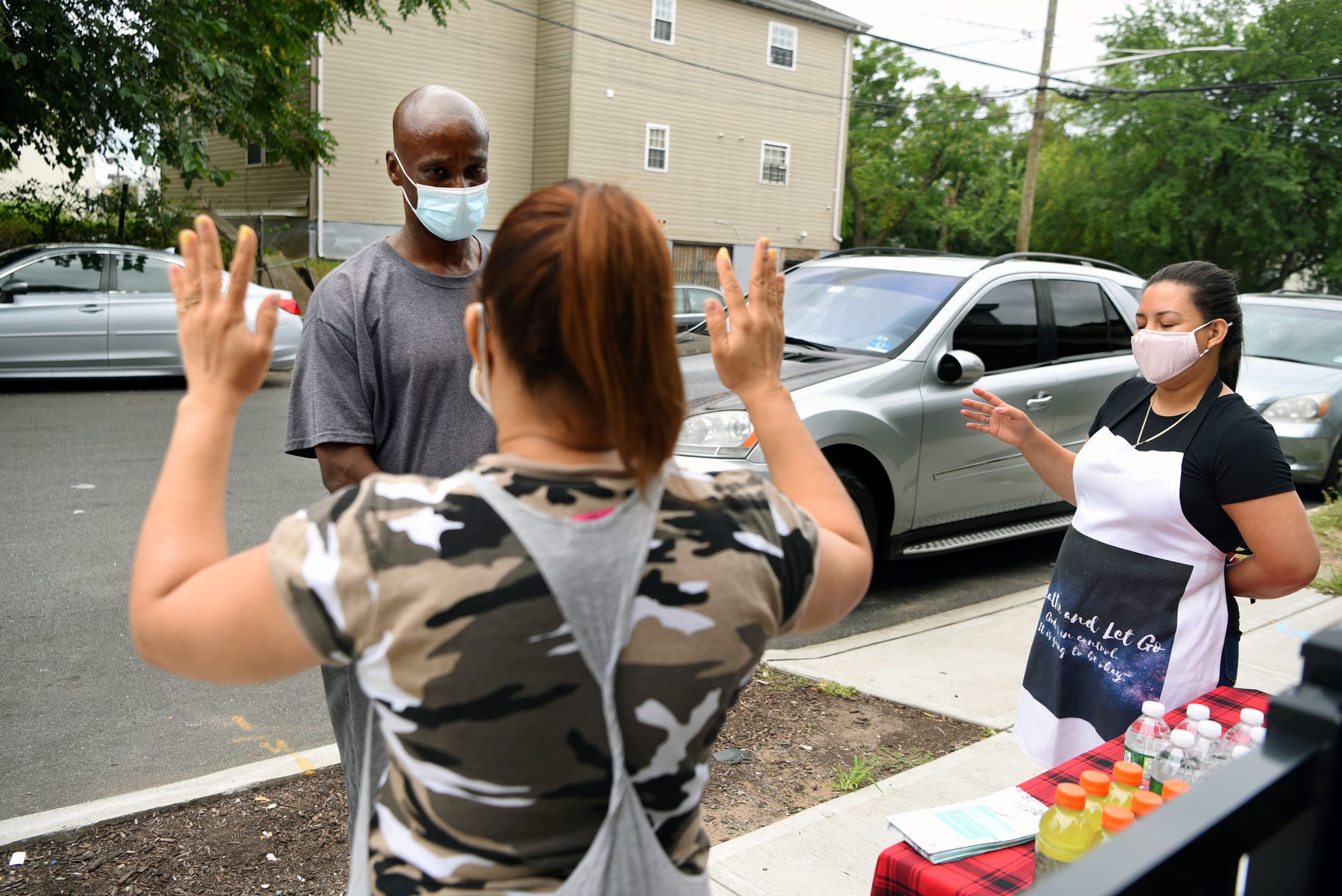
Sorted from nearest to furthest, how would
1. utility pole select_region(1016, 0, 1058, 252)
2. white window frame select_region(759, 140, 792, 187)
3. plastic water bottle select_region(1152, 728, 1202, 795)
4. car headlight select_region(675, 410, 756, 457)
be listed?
plastic water bottle select_region(1152, 728, 1202, 795), car headlight select_region(675, 410, 756, 457), utility pole select_region(1016, 0, 1058, 252), white window frame select_region(759, 140, 792, 187)

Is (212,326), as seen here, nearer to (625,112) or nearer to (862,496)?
(862,496)

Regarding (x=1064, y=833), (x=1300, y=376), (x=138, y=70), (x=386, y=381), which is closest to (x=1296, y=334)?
(x=1300, y=376)

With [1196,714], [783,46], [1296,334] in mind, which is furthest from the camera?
[783,46]

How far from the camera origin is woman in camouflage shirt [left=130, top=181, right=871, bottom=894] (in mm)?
1131

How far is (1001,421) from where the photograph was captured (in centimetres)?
313

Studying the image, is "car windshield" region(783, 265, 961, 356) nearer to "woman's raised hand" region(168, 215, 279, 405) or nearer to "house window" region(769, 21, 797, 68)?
"woman's raised hand" region(168, 215, 279, 405)

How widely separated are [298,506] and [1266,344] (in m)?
9.10

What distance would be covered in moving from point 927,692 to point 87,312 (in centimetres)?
1067

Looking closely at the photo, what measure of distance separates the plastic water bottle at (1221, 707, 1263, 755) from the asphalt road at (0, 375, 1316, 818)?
10.3 feet

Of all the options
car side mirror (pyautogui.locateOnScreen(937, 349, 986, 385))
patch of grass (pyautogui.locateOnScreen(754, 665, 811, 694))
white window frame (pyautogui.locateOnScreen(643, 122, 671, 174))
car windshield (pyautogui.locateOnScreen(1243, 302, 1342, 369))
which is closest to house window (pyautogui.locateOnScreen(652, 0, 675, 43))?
white window frame (pyautogui.locateOnScreen(643, 122, 671, 174))

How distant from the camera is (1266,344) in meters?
10.3

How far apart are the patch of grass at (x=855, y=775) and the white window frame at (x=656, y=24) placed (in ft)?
76.5

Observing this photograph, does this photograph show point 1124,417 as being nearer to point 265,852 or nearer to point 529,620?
point 529,620

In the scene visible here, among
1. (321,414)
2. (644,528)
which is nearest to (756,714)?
(321,414)
